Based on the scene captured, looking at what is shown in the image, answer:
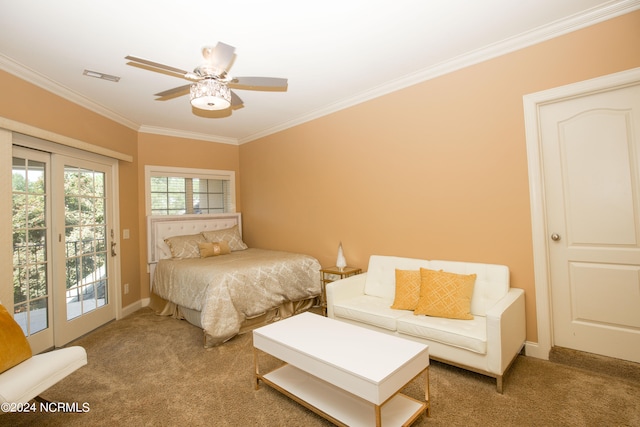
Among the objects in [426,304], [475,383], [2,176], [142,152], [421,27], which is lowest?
[475,383]

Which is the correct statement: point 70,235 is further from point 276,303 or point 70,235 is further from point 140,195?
point 276,303

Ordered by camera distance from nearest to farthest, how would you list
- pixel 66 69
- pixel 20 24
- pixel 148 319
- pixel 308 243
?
pixel 20 24
pixel 66 69
pixel 148 319
pixel 308 243

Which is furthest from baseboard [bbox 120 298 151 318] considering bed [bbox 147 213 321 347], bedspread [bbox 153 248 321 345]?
bedspread [bbox 153 248 321 345]

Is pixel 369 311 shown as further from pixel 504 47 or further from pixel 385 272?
pixel 504 47

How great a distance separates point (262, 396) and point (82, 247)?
9.11 ft

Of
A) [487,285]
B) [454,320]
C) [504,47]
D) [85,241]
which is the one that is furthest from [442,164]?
[85,241]

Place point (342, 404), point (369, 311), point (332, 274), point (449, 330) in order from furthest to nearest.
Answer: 1. point (332, 274)
2. point (369, 311)
3. point (449, 330)
4. point (342, 404)

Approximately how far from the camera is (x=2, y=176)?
251 centimetres

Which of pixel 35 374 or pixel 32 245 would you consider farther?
pixel 32 245

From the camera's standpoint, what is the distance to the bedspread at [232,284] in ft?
10.2

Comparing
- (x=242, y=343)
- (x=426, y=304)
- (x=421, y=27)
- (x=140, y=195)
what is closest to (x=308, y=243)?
(x=242, y=343)

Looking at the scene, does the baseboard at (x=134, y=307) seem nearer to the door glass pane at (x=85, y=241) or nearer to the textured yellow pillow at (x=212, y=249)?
the door glass pane at (x=85, y=241)

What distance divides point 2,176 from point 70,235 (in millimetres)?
1054

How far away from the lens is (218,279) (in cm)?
319
